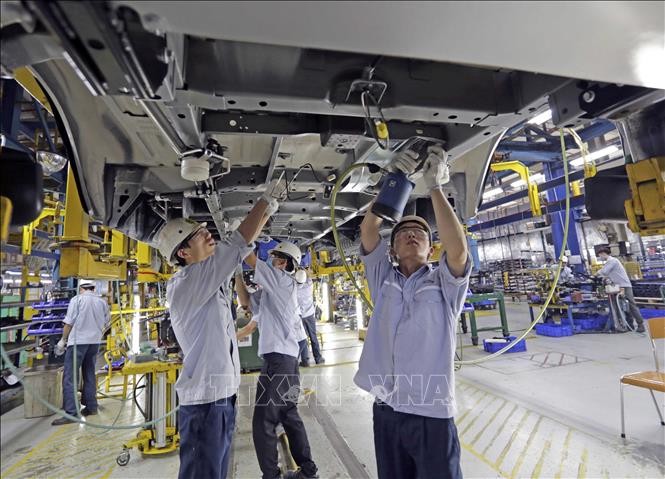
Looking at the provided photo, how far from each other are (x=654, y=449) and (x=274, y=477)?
3117mm

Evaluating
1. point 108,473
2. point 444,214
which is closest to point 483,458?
point 444,214

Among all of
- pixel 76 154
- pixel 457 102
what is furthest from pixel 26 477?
pixel 457 102

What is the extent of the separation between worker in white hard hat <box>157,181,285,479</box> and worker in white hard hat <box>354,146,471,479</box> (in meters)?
0.75

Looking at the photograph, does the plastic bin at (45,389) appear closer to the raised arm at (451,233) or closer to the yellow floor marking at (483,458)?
the yellow floor marking at (483,458)

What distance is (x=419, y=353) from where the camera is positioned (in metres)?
1.67

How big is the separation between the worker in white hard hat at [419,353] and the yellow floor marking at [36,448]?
3635mm

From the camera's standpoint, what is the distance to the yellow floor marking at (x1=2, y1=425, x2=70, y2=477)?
3117 millimetres

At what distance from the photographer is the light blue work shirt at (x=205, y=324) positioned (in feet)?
6.46

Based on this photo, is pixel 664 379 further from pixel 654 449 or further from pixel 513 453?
pixel 513 453

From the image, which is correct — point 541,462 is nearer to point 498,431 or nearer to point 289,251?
point 498,431

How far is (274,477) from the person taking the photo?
8.27 feet

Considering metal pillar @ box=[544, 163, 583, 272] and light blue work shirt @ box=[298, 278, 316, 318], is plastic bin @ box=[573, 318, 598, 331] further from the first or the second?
light blue work shirt @ box=[298, 278, 316, 318]

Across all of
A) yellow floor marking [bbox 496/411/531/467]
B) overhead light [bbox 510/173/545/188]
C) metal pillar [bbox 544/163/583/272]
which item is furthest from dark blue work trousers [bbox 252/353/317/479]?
overhead light [bbox 510/173/545/188]

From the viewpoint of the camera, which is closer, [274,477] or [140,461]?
[274,477]
